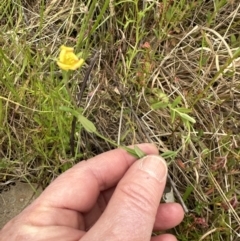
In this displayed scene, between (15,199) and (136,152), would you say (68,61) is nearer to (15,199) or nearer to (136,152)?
(136,152)

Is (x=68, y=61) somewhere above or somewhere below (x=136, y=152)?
above

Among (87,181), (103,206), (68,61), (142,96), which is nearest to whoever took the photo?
(68,61)

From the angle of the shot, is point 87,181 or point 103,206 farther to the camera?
point 103,206

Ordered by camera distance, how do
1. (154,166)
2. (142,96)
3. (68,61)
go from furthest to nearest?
(142,96) < (154,166) < (68,61)

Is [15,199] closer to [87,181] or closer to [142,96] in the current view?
[87,181]

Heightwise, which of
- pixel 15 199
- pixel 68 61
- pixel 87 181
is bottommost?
pixel 15 199

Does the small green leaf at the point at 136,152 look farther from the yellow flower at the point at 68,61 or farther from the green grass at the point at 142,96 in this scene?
the yellow flower at the point at 68,61

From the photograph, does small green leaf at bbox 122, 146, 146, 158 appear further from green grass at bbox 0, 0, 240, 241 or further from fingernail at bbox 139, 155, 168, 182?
green grass at bbox 0, 0, 240, 241

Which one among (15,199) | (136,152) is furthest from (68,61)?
(15,199)
